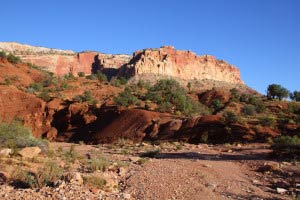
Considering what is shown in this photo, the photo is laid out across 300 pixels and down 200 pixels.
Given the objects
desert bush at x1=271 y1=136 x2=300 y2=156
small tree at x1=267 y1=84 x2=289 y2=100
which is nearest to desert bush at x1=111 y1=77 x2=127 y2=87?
small tree at x1=267 y1=84 x2=289 y2=100

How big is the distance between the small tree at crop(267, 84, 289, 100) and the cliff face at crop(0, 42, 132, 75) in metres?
68.2

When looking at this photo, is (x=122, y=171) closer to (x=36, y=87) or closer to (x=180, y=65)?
(x=36, y=87)

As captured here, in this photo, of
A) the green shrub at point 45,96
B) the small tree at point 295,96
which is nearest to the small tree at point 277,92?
the small tree at point 295,96

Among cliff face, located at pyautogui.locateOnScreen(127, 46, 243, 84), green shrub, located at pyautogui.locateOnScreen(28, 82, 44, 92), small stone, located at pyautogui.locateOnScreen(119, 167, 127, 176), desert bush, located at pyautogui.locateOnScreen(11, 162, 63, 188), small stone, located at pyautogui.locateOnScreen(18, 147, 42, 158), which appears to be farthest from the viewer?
cliff face, located at pyautogui.locateOnScreen(127, 46, 243, 84)

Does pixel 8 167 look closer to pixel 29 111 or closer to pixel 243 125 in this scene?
pixel 243 125

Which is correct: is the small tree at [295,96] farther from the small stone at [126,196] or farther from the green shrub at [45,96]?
the small stone at [126,196]

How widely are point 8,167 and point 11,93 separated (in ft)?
Result: 80.3

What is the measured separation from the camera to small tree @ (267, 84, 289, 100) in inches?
1799

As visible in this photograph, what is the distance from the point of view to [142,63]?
98000mm

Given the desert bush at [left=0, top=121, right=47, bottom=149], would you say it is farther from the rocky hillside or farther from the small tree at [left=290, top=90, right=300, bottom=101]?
the rocky hillside

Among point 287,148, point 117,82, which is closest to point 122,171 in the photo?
point 287,148

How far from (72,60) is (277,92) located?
77823mm

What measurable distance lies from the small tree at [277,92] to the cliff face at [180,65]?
5194 cm

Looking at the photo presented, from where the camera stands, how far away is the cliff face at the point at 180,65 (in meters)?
98.9
